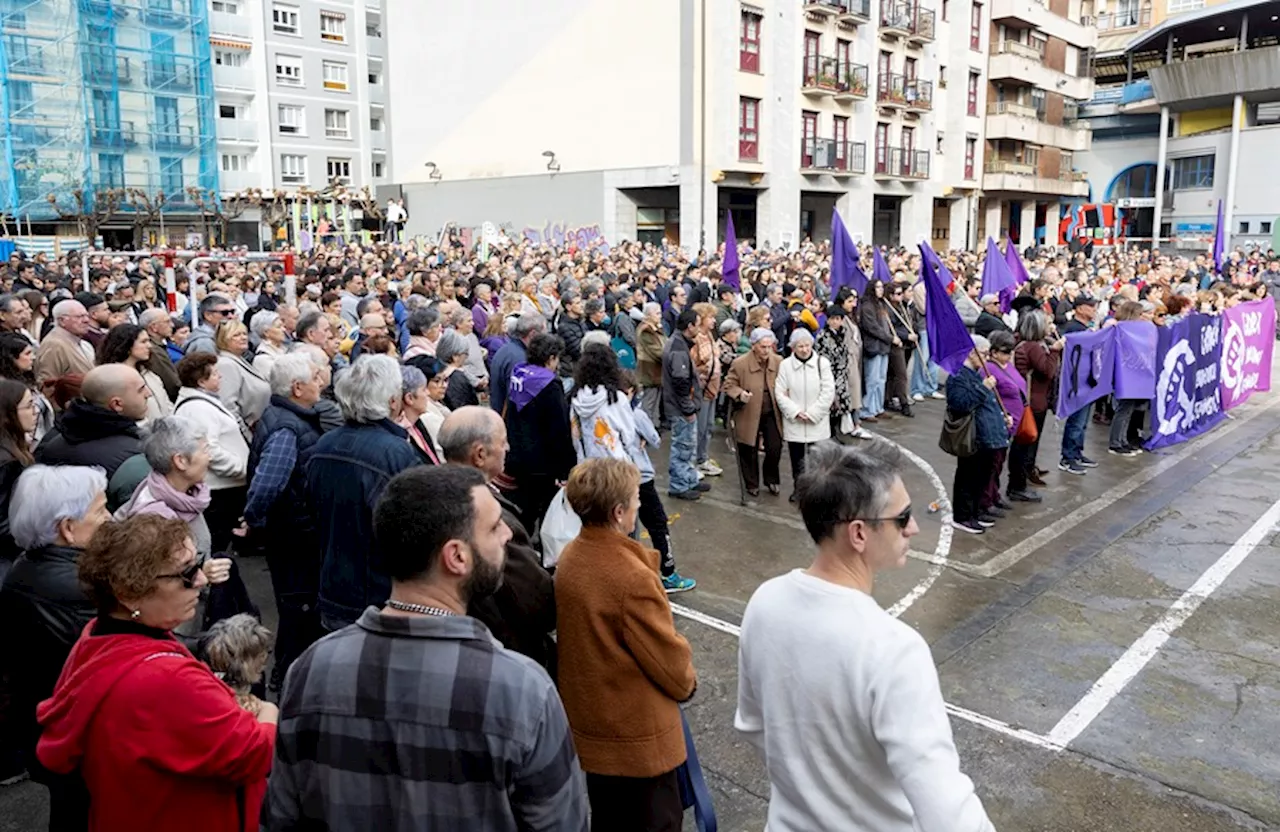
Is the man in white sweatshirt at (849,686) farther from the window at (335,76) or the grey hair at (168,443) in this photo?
the window at (335,76)

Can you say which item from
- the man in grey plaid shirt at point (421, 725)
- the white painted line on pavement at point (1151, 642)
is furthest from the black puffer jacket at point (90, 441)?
the white painted line on pavement at point (1151, 642)

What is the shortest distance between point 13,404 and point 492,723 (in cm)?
363

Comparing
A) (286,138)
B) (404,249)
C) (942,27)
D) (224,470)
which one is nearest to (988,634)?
(224,470)

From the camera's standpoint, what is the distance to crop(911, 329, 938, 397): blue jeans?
546 inches

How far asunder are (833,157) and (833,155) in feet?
0.24

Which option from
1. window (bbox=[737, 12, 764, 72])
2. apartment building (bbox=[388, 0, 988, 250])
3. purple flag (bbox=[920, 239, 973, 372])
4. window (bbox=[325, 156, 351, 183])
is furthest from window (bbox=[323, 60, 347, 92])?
purple flag (bbox=[920, 239, 973, 372])

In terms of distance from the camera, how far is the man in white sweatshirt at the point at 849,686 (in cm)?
211

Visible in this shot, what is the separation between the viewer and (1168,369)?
433 inches

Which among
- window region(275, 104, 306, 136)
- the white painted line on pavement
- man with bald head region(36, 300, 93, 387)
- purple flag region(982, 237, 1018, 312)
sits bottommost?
the white painted line on pavement

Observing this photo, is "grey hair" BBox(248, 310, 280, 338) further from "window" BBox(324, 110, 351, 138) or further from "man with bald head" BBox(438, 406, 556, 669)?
"window" BBox(324, 110, 351, 138)

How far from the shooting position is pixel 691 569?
23.5 feet

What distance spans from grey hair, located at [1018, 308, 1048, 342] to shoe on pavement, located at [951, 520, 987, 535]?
223 centimetres

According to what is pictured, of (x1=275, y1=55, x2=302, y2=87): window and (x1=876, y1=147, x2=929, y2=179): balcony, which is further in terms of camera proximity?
(x1=275, y1=55, x2=302, y2=87): window

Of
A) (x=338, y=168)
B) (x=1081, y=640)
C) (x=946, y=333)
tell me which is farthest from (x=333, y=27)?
(x=1081, y=640)
